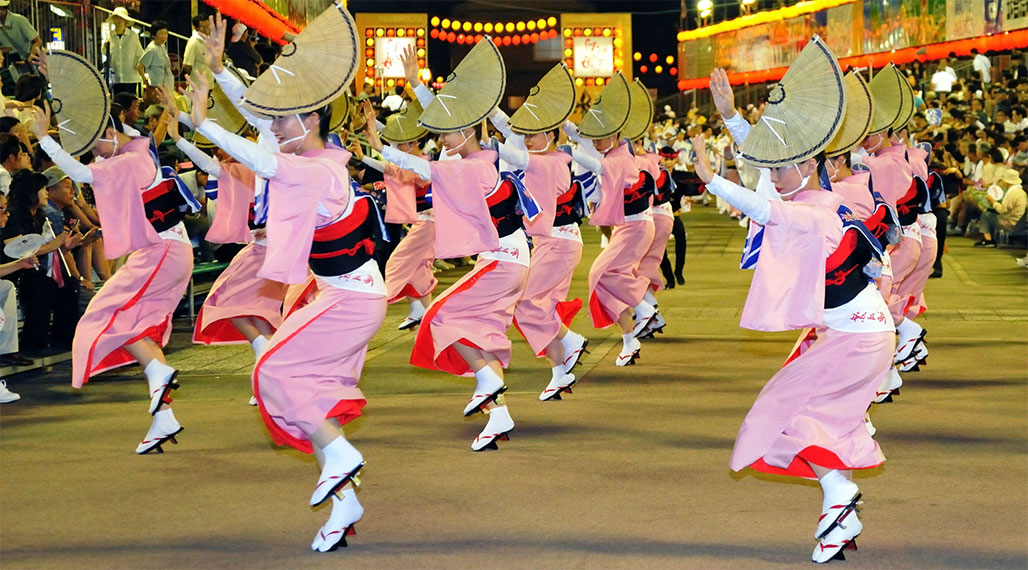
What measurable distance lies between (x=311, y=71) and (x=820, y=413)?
2.26 m

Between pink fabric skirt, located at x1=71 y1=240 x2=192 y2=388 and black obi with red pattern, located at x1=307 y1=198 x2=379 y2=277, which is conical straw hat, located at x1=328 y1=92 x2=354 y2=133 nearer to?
pink fabric skirt, located at x1=71 y1=240 x2=192 y2=388

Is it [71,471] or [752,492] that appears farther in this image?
[71,471]

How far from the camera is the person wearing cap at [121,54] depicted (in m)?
13.3

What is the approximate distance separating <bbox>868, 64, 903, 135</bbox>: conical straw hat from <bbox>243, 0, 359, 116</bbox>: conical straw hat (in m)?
4.34

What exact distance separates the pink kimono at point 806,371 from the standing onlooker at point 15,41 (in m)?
9.44

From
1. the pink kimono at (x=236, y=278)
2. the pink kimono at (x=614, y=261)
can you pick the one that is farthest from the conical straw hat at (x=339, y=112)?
the pink kimono at (x=614, y=261)

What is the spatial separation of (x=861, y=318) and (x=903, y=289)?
420 cm

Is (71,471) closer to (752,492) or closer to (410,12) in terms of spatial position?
(752,492)

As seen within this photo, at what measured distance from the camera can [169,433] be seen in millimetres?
6449

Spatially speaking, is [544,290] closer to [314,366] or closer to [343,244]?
[343,244]

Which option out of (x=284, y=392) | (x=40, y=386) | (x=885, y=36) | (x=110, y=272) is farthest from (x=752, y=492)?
(x=885, y=36)

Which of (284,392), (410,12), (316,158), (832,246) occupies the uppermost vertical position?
(410,12)

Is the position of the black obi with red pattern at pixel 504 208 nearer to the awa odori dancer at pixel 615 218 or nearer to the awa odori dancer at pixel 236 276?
the awa odori dancer at pixel 236 276

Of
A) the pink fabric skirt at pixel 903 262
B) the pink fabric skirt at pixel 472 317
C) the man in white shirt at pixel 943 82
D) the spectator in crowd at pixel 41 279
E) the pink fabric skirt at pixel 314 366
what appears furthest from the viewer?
the man in white shirt at pixel 943 82
